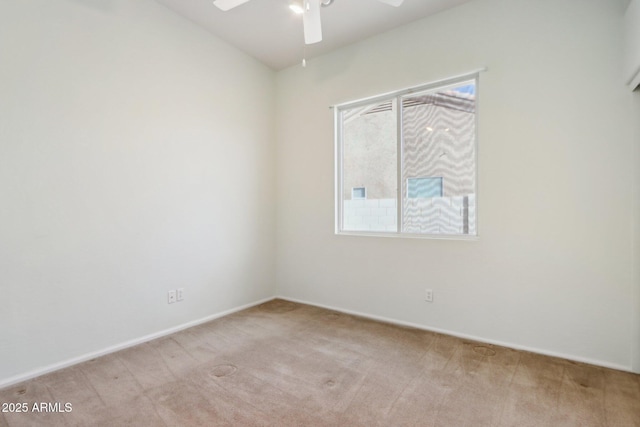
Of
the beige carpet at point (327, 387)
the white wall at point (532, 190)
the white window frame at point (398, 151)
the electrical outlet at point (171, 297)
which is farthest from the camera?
the electrical outlet at point (171, 297)

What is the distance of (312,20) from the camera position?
7.04 ft

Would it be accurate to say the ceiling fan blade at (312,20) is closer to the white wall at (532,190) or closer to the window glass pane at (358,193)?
the white wall at (532,190)

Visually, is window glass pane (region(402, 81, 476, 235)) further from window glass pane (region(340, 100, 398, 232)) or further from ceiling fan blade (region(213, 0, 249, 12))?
ceiling fan blade (region(213, 0, 249, 12))

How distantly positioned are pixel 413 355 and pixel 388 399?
0.65 meters

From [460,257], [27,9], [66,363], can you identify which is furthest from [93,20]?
[460,257]

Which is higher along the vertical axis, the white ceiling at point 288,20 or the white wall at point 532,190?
the white ceiling at point 288,20

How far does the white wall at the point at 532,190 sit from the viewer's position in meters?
2.16

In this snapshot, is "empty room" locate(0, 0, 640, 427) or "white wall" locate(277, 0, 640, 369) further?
"white wall" locate(277, 0, 640, 369)

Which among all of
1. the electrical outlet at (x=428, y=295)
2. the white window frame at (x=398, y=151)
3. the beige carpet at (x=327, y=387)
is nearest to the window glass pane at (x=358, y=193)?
the white window frame at (x=398, y=151)

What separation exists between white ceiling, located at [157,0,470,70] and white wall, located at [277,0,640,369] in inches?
6.8

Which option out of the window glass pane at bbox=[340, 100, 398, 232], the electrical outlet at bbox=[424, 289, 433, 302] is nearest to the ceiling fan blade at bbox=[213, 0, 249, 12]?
the window glass pane at bbox=[340, 100, 398, 232]

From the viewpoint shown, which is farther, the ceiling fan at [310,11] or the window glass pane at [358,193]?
the window glass pane at [358,193]

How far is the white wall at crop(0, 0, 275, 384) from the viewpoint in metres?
1.99

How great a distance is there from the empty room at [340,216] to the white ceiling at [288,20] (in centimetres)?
3
